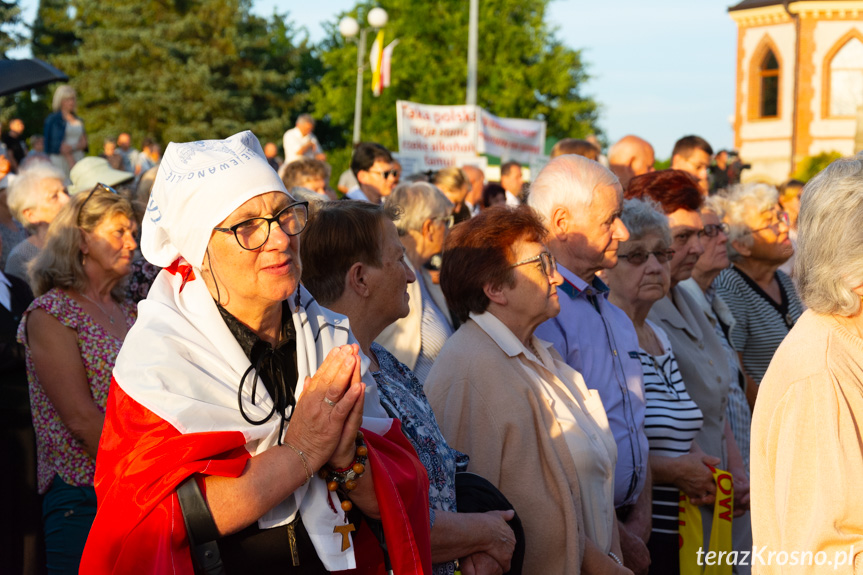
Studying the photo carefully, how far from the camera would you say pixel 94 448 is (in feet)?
14.6

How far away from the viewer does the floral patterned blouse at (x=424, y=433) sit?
3.43 meters

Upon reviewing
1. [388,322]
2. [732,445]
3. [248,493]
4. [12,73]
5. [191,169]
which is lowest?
[732,445]

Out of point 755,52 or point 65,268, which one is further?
point 755,52

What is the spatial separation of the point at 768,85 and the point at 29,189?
4819 cm

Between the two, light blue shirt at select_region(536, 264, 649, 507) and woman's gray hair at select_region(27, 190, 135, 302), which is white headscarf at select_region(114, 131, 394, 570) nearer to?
light blue shirt at select_region(536, 264, 649, 507)

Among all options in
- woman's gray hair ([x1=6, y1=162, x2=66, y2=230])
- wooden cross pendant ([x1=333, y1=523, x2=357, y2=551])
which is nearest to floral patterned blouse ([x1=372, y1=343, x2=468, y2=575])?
wooden cross pendant ([x1=333, y1=523, x2=357, y2=551])

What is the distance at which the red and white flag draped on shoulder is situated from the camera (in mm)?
2518

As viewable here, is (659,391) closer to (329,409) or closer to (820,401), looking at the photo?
(820,401)

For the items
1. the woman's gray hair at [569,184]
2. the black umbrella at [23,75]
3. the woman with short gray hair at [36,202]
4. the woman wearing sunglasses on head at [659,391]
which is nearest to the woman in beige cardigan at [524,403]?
the woman's gray hair at [569,184]

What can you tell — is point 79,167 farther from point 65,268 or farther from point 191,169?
point 191,169

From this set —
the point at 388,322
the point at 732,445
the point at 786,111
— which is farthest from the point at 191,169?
the point at 786,111

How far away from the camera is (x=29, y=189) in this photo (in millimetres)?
6477

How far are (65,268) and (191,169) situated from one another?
87.8 inches

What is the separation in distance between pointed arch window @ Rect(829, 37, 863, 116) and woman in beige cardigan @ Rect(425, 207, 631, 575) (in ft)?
155
